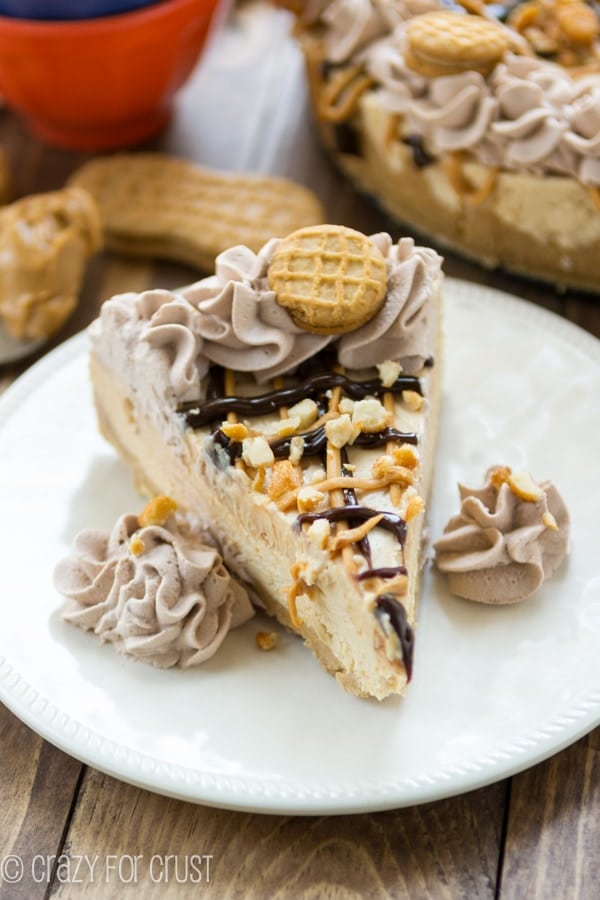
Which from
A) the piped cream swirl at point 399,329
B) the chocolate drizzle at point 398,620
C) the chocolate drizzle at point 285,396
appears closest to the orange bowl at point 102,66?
the piped cream swirl at point 399,329

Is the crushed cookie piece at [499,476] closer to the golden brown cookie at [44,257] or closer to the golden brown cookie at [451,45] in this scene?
the golden brown cookie at [451,45]

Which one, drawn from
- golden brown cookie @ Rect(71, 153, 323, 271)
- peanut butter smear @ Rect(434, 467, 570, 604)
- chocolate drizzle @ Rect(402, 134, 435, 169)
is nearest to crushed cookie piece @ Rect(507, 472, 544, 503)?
peanut butter smear @ Rect(434, 467, 570, 604)

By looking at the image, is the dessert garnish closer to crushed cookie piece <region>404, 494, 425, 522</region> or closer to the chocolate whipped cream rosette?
crushed cookie piece <region>404, 494, 425, 522</region>

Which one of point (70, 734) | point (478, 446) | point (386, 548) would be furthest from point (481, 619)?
point (70, 734)

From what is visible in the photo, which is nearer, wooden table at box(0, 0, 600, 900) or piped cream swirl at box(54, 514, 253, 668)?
wooden table at box(0, 0, 600, 900)

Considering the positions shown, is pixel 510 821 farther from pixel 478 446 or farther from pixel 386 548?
pixel 478 446

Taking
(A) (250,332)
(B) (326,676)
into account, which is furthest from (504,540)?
(A) (250,332)

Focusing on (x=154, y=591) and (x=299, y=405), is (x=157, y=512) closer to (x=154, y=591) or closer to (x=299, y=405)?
(x=154, y=591)
